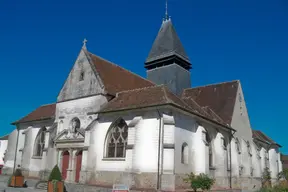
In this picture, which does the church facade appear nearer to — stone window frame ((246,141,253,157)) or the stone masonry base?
the stone masonry base

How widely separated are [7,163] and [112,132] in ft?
50.3

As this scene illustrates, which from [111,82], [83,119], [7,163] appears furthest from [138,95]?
[7,163]

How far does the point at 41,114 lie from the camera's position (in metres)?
28.9

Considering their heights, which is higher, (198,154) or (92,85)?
(92,85)

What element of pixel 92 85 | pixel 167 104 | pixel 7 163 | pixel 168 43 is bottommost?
pixel 7 163

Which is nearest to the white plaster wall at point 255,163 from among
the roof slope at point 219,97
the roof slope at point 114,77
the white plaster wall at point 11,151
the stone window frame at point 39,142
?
the roof slope at point 219,97

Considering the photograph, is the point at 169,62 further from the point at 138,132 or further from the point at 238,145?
the point at 138,132

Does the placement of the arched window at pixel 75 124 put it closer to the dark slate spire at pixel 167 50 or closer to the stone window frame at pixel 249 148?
the dark slate spire at pixel 167 50

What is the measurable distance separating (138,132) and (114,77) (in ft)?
22.7

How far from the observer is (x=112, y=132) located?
2039 cm

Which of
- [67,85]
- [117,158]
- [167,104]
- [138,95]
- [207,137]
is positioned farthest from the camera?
[67,85]

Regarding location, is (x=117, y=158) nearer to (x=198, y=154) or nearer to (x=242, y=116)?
(x=198, y=154)

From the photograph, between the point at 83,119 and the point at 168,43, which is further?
the point at 168,43

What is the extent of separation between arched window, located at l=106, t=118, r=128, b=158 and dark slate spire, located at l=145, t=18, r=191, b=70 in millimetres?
13695
